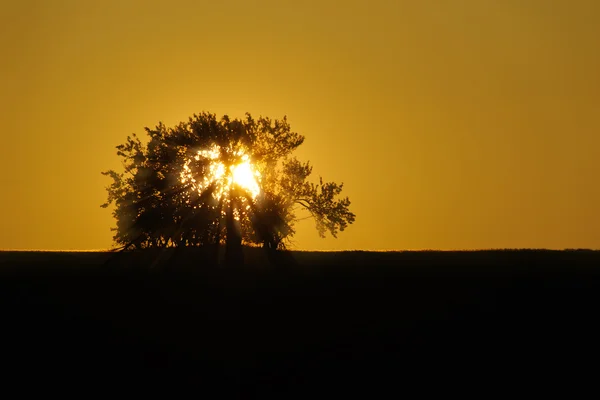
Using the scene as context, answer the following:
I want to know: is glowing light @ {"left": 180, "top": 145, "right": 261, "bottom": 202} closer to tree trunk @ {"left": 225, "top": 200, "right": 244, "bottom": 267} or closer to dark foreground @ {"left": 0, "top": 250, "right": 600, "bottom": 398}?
tree trunk @ {"left": 225, "top": 200, "right": 244, "bottom": 267}

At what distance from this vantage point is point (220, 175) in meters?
61.0

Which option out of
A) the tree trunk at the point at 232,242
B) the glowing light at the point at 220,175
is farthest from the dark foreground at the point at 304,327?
the glowing light at the point at 220,175

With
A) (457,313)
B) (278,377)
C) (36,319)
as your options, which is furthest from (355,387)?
(36,319)

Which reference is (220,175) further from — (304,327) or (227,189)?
(304,327)

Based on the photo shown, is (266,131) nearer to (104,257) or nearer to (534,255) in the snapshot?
(104,257)

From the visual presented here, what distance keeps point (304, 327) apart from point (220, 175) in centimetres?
3022

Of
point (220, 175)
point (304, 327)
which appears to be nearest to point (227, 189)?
point (220, 175)

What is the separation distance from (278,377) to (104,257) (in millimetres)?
40473

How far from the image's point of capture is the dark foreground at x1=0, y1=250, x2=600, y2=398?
83.8 feet

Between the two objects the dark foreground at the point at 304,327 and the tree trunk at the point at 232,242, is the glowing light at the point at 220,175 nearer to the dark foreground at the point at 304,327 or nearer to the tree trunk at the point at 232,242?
the tree trunk at the point at 232,242

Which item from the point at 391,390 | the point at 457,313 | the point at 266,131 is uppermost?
the point at 266,131

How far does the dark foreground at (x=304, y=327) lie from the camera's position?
25.5 meters

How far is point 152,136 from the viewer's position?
6781 cm

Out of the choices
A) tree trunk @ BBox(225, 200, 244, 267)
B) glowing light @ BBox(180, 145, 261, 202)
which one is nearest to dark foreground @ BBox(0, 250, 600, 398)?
tree trunk @ BBox(225, 200, 244, 267)
